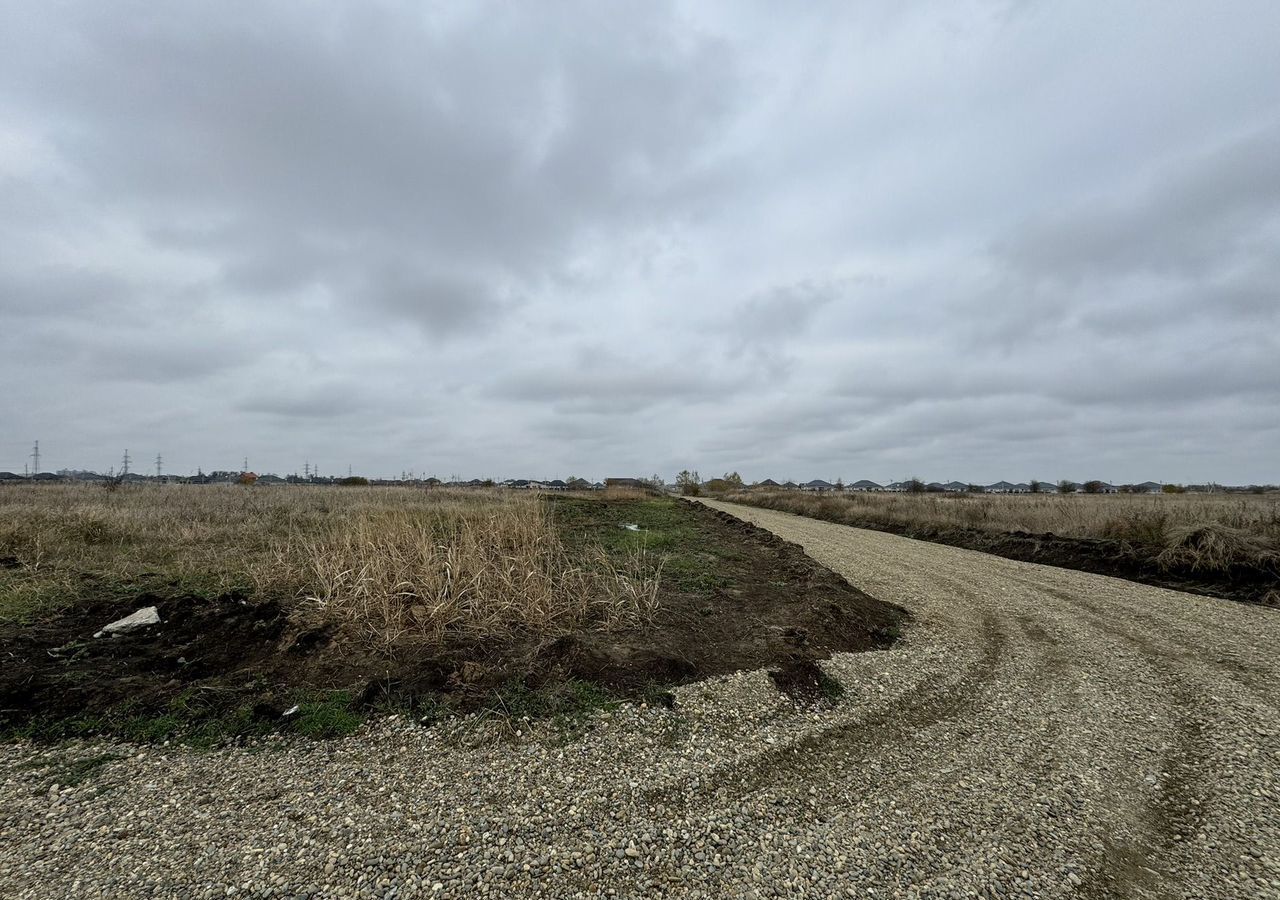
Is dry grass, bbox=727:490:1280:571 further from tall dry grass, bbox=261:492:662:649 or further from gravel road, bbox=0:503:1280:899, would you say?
tall dry grass, bbox=261:492:662:649

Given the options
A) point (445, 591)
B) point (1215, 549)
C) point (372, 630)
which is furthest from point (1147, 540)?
point (372, 630)

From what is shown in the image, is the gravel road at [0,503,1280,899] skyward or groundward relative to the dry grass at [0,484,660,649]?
groundward

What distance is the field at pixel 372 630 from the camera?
17.0 feet

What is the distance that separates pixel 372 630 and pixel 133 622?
3.35 m

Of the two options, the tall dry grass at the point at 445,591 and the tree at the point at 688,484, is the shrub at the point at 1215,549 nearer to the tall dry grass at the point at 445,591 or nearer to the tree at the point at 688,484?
the tall dry grass at the point at 445,591

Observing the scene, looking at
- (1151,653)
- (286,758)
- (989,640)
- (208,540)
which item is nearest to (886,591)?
(989,640)

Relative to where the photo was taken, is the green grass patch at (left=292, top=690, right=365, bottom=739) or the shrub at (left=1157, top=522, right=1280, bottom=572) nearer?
the green grass patch at (left=292, top=690, right=365, bottom=739)

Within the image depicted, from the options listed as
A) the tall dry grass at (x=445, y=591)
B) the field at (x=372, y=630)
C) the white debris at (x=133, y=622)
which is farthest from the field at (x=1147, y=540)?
the white debris at (x=133, y=622)

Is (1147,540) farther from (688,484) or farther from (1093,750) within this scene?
(688,484)

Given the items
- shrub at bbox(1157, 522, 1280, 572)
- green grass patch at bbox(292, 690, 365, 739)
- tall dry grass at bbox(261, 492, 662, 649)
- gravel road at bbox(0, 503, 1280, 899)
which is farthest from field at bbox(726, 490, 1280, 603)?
green grass patch at bbox(292, 690, 365, 739)

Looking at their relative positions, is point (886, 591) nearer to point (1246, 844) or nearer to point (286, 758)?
point (1246, 844)

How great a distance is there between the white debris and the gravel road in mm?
2939

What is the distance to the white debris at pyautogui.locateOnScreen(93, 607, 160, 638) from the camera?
682 centimetres

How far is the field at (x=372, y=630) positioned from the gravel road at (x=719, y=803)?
0.48m
